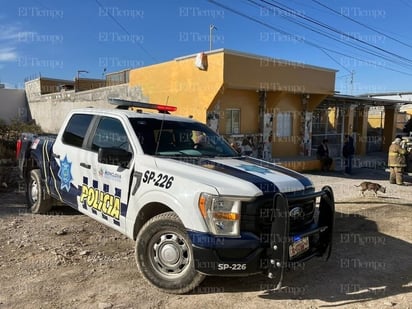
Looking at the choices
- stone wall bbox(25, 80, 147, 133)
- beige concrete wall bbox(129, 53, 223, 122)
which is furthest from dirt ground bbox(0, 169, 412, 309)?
stone wall bbox(25, 80, 147, 133)

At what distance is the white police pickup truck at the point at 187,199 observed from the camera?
367 cm

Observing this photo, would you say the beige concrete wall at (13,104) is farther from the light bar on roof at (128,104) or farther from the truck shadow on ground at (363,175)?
the light bar on roof at (128,104)

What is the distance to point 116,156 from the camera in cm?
446

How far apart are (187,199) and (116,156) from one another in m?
1.16

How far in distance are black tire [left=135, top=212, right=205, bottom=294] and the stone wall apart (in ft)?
38.5

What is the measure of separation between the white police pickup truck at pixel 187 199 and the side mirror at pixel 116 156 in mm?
11

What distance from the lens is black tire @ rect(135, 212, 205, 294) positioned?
3.91 meters

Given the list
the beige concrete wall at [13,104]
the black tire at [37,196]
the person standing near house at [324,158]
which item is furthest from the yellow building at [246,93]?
the beige concrete wall at [13,104]

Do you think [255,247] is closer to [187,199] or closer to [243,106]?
[187,199]

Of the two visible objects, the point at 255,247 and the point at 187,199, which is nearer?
the point at 255,247

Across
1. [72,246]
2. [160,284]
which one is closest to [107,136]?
[72,246]

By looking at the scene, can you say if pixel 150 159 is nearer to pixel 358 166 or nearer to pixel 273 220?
pixel 273 220

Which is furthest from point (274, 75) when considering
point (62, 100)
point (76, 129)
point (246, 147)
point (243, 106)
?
point (62, 100)

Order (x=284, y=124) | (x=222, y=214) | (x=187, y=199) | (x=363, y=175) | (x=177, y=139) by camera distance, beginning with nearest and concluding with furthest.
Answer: (x=222, y=214)
(x=187, y=199)
(x=177, y=139)
(x=363, y=175)
(x=284, y=124)
